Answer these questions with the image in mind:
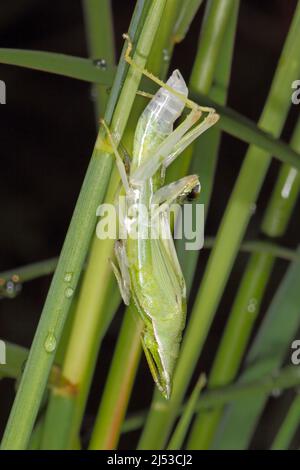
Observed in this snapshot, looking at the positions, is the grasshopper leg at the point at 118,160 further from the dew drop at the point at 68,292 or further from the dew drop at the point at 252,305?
the dew drop at the point at 252,305

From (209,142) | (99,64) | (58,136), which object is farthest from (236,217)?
(58,136)

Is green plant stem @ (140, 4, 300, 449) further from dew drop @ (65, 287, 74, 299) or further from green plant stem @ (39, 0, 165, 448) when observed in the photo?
dew drop @ (65, 287, 74, 299)

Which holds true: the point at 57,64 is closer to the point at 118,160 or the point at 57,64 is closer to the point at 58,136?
the point at 118,160

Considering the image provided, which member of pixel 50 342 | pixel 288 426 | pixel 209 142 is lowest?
pixel 288 426

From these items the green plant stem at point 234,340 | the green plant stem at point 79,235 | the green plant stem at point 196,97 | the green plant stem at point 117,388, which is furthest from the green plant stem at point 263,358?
the green plant stem at point 79,235

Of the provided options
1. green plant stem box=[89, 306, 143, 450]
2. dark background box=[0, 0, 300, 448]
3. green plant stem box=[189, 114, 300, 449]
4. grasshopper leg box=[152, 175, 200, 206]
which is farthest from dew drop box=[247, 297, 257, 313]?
dark background box=[0, 0, 300, 448]
